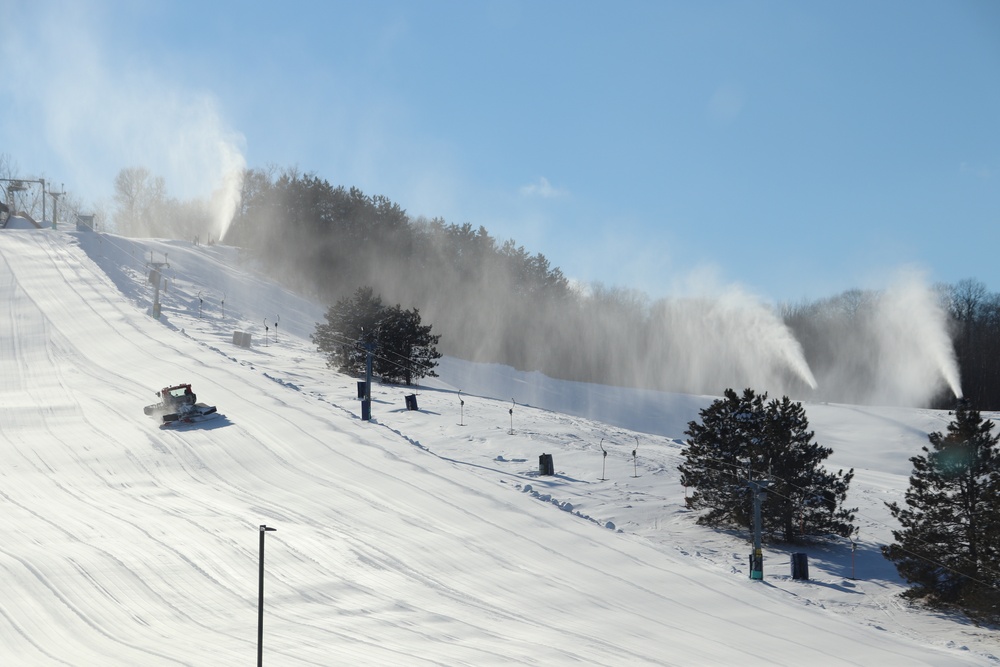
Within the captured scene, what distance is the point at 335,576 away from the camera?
20.6m

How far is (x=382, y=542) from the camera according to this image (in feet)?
74.0

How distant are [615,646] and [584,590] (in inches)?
117

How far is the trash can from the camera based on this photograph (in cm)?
Answer: 2202

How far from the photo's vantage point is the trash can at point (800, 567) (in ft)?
72.2

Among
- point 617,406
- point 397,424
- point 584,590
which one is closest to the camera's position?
point 584,590

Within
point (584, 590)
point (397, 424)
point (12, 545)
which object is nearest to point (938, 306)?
point (397, 424)

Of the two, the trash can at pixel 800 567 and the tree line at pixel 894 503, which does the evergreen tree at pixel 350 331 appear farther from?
the trash can at pixel 800 567

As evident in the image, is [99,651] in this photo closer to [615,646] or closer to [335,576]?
[335,576]

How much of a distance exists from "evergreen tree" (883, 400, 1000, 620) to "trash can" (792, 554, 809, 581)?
6.09 feet

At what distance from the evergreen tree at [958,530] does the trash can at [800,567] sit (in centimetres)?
186

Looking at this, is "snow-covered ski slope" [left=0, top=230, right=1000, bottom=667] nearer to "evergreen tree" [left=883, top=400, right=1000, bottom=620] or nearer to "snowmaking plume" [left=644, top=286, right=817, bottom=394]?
"evergreen tree" [left=883, top=400, right=1000, bottom=620]

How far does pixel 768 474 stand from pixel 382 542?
9869 mm

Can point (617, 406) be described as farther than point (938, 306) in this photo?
No

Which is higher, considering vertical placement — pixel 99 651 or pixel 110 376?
pixel 110 376
